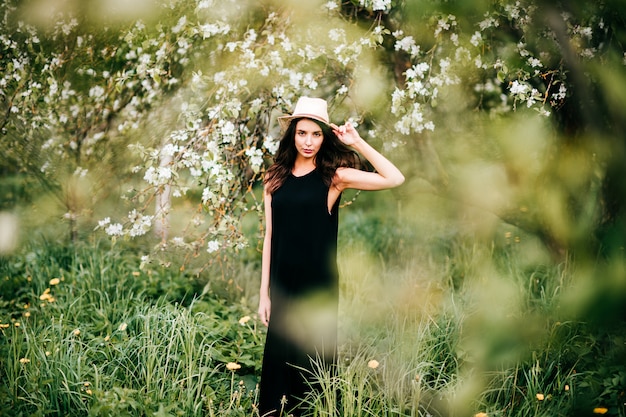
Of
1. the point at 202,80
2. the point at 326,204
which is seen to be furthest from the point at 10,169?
the point at 326,204

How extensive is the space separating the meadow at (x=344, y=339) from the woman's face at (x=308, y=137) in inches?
39.1

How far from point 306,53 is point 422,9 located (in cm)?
73

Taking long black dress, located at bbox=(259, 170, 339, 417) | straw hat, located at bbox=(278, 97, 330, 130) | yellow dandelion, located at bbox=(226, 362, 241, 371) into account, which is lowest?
yellow dandelion, located at bbox=(226, 362, 241, 371)

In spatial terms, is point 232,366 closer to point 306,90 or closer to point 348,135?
point 348,135

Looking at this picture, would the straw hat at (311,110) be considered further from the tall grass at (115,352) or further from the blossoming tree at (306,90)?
the tall grass at (115,352)

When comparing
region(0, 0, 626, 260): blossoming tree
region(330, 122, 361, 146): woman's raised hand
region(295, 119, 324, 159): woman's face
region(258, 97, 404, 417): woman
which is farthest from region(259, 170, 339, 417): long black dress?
region(0, 0, 626, 260): blossoming tree

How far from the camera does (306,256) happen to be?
270cm

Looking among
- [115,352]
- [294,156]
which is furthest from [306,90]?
[115,352]

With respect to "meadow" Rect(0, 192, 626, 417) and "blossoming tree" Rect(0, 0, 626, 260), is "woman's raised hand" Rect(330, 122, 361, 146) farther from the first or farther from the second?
"meadow" Rect(0, 192, 626, 417)

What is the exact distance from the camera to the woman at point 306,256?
270 centimetres

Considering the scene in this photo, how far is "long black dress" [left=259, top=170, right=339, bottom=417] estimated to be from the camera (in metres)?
2.70

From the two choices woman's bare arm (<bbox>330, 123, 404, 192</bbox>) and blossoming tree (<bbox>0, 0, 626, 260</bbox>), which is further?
blossoming tree (<bbox>0, 0, 626, 260</bbox>)

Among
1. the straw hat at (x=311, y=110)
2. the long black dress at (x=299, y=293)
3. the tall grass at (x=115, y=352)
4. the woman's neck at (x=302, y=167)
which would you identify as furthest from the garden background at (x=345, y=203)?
the straw hat at (x=311, y=110)

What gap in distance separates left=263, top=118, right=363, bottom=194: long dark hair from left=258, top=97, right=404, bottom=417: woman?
0.01 metres
